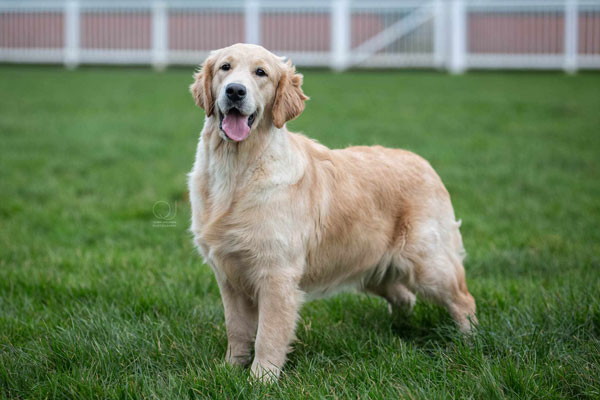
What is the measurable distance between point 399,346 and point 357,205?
72 cm

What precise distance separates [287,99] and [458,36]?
605 inches

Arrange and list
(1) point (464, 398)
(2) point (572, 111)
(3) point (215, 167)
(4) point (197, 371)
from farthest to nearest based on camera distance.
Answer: (2) point (572, 111) → (3) point (215, 167) → (4) point (197, 371) → (1) point (464, 398)

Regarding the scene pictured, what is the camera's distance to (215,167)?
2.90m

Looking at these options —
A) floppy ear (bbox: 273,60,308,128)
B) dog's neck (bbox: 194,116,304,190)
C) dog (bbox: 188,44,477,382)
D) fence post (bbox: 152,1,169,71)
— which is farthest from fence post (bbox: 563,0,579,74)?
dog's neck (bbox: 194,116,304,190)

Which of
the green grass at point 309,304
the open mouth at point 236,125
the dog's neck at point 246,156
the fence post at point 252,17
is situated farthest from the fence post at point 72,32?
the open mouth at point 236,125

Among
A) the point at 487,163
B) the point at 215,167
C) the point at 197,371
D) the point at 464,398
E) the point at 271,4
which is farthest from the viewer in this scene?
the point at 271,4

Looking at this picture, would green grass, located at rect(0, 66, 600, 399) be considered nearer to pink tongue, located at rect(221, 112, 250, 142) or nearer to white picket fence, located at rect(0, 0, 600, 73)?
pink tongue, located at rect(221, 112, 250, 142)

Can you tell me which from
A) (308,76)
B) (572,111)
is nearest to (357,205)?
(572,111)

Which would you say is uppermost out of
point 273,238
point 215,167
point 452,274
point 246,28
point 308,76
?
point 246,28

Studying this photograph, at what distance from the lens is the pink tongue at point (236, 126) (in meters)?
2.78

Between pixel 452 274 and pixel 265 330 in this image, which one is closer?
pixel 265 330

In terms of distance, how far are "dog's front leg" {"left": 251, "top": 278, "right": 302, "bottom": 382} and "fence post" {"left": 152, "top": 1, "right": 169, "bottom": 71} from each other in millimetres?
16217

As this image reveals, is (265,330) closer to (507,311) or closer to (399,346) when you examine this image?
(399,346)

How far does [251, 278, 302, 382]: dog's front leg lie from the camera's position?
275 centimetres
